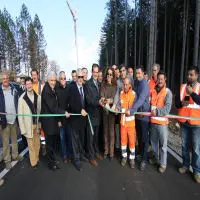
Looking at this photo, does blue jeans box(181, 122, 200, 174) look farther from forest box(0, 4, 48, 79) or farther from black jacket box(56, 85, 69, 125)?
forest box(0, 4, 48, 79)

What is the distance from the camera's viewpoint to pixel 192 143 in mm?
3699

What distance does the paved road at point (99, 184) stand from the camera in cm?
319

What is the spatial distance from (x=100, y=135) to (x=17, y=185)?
8.63 ft

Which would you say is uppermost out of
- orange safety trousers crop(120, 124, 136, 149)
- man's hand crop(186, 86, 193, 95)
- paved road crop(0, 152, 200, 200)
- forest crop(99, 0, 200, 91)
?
forest crop(99, 0, 200, 91)

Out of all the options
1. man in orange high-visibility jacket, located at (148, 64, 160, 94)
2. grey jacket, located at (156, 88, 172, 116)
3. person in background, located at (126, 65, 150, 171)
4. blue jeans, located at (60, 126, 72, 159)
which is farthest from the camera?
man in orange high-visibility jacket, located at (148, 64, 160, 94)

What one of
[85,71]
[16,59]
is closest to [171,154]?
[85,71]

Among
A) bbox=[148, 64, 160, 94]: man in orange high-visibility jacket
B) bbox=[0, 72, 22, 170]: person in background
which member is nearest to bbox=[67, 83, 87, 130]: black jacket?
bbox=[0, 72, 22, 170]: person in background

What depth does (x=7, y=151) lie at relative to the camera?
Answer: 4371 millimetres

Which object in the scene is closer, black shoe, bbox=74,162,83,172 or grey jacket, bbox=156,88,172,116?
grey jacket, bbox=156,88,172,116

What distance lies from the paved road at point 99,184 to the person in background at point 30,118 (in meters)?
0.56

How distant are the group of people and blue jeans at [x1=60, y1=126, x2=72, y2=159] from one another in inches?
0.4

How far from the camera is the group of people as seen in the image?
3924 mm

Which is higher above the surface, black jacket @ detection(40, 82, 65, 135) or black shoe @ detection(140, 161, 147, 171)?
black jacket @ detection(40, 82, 65, 135)

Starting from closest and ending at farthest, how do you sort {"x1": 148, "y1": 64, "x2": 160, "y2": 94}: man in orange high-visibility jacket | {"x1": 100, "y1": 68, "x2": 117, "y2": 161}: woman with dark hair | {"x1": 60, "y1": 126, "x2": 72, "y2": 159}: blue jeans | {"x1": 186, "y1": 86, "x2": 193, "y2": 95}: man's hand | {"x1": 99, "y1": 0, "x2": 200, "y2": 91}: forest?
{"x1": 186, "y1": 86, "x2": 193, "y2": 95}: man's hand < {"x1": 100, "y1": 68, "x2": 117, "y2": 161}: woman with dark hair < {"x1": 60, "y1": 126, "x2": 72, "y2": 159}: blue jeans < {"x1": 148, "y1": 64, "x2": 160, "y2": 94}: man in orange high-visibility jacket < {"x1": 99, "y1": 0, "x2": 200, "y2": 91}: forest
